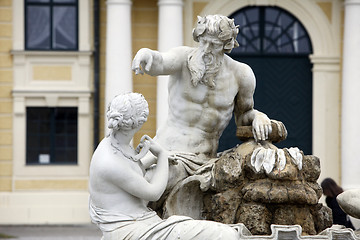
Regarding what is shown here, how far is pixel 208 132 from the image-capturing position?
931 cm

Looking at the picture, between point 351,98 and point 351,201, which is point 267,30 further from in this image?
point 351,201

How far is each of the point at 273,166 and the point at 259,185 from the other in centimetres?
16

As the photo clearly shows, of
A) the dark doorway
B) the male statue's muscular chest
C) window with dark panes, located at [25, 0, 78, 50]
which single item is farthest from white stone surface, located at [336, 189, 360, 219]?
window with dark panes, located at [25, 0, 78, 50]

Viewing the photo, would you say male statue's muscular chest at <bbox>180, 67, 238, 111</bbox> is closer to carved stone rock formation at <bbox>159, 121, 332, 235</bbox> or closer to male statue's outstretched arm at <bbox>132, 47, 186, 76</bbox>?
male statue's outstretched arm at <bbox>132, 47, 186, 76</bbox>

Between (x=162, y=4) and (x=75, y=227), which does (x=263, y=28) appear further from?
(x=75, y=227)

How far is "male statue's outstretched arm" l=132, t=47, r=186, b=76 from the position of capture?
8.70 meters

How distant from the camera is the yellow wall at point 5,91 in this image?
24953 mm

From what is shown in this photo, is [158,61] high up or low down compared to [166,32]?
down

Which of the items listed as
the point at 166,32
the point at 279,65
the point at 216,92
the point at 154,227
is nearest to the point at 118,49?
the point at 166,32

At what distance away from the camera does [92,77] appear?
2530 centimetres

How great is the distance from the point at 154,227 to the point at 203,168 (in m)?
0.93

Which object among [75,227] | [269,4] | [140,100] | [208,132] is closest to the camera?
[140,100]

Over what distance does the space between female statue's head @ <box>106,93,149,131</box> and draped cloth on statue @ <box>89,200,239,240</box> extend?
60cm

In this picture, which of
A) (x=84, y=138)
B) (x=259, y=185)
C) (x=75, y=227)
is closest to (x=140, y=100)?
(x=259, y=185)
